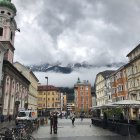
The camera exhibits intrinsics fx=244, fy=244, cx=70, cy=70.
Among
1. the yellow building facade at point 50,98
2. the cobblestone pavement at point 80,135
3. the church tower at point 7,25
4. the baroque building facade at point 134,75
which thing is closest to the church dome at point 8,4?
the church tower at point 7,25

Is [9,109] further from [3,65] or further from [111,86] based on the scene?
[111,86]

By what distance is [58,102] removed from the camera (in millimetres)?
148625

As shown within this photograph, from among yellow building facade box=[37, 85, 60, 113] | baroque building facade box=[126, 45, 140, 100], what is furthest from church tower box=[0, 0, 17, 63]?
yellow building facade box=[37, 85, 60, 113]

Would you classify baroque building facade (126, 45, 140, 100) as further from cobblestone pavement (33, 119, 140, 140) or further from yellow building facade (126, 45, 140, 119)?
cobblestone pavement (33, 119, 140, 140)

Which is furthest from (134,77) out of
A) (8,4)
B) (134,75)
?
(8,4)

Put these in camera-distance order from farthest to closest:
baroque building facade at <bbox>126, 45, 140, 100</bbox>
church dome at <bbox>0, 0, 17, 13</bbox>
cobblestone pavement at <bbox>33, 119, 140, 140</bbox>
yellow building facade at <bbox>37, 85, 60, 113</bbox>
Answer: yellow building facade at <bbox>37, 85, 60, 113</bbox> < church dome at <bbox>0, 0, 17, 13</bbox> < baroque building facade at <bbox>126, 45, 140, 100</bbox> < cobblestone pavement at <bbox>33, 119, 140, 140</bbox>

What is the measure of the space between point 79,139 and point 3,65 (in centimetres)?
3460

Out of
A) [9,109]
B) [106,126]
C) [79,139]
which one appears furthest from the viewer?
[9,109]

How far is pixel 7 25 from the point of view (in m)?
60.7

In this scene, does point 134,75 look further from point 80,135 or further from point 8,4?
point 80,135

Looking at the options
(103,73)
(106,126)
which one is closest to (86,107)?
(103,73)

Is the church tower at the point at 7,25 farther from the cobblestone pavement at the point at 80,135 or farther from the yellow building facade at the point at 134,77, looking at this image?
the cobblestone pavement at the point at 80,135

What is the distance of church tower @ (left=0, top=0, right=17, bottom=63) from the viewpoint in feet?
198

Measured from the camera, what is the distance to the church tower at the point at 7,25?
198 feet
